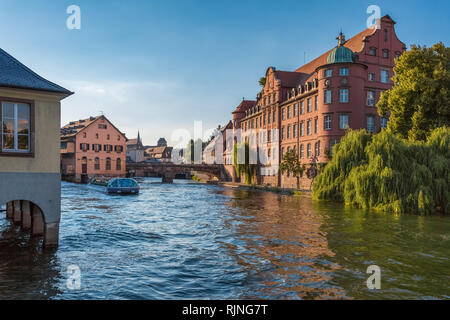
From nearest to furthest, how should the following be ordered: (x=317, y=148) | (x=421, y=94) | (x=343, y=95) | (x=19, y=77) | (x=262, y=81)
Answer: (x=19, y=77), (x=421, y=94), (x=343, y=95), (x=317, y=148), (x=262, y=81)

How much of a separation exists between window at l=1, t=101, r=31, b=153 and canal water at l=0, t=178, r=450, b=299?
357 cm

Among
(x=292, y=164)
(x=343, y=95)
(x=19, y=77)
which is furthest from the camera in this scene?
(x=292, y=164)

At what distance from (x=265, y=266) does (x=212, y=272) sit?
1.70m

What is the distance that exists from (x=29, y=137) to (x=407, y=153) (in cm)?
2415

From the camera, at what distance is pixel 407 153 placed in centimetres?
2598

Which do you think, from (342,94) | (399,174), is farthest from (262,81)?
(399,174)

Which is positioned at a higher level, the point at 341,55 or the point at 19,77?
the point at 341,55

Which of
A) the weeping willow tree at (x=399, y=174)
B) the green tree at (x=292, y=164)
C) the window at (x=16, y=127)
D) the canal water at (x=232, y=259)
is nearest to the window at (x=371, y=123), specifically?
the green tree at (x=292, y=164)

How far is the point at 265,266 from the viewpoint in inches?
441

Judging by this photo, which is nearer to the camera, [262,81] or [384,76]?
[384,76]

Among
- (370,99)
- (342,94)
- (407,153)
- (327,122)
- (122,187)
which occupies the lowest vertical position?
(122,187)

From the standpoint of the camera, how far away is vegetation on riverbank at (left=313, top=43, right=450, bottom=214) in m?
24.1

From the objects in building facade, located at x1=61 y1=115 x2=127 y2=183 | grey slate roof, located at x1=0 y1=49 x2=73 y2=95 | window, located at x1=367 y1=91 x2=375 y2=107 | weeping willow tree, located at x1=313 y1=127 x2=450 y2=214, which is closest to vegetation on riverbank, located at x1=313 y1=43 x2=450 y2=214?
weeping willow tree, located at x1=313 y1=127 x2=450 y2=214

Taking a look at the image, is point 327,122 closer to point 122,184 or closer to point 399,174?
point 399,174
